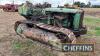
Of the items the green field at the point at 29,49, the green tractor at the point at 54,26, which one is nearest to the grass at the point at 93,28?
the green tractor at the point at 54,26

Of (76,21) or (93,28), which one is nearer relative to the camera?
(76,21)

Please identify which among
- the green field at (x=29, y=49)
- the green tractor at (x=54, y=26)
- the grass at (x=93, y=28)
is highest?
the green tractor at (x=54, y=26)

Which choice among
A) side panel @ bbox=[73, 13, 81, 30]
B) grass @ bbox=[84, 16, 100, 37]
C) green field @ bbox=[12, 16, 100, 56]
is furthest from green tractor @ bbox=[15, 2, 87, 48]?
grass @ bbox=[84, 16, 100, 37]

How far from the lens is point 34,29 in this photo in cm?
1209

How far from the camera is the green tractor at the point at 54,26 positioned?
10453 millimetres

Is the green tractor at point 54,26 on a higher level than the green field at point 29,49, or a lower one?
higher

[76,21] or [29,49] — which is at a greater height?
[76,21]

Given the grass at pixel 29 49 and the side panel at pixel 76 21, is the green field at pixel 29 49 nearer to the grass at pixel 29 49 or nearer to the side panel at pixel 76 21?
the grass at pixel 29 49

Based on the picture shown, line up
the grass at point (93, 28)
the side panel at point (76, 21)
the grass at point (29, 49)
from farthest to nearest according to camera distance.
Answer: the grass at point (93, 28), the side panel at point (76, 21), the grass at point (29, 49)

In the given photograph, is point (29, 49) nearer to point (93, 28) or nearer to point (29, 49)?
point (29, 49)

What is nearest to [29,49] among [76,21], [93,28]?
[76,21]

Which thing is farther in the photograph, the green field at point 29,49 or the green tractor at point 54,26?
the green tractor at point 54,26

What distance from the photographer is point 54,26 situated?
446 inches

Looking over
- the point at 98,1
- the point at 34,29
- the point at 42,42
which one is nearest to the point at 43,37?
the point at 42,42
